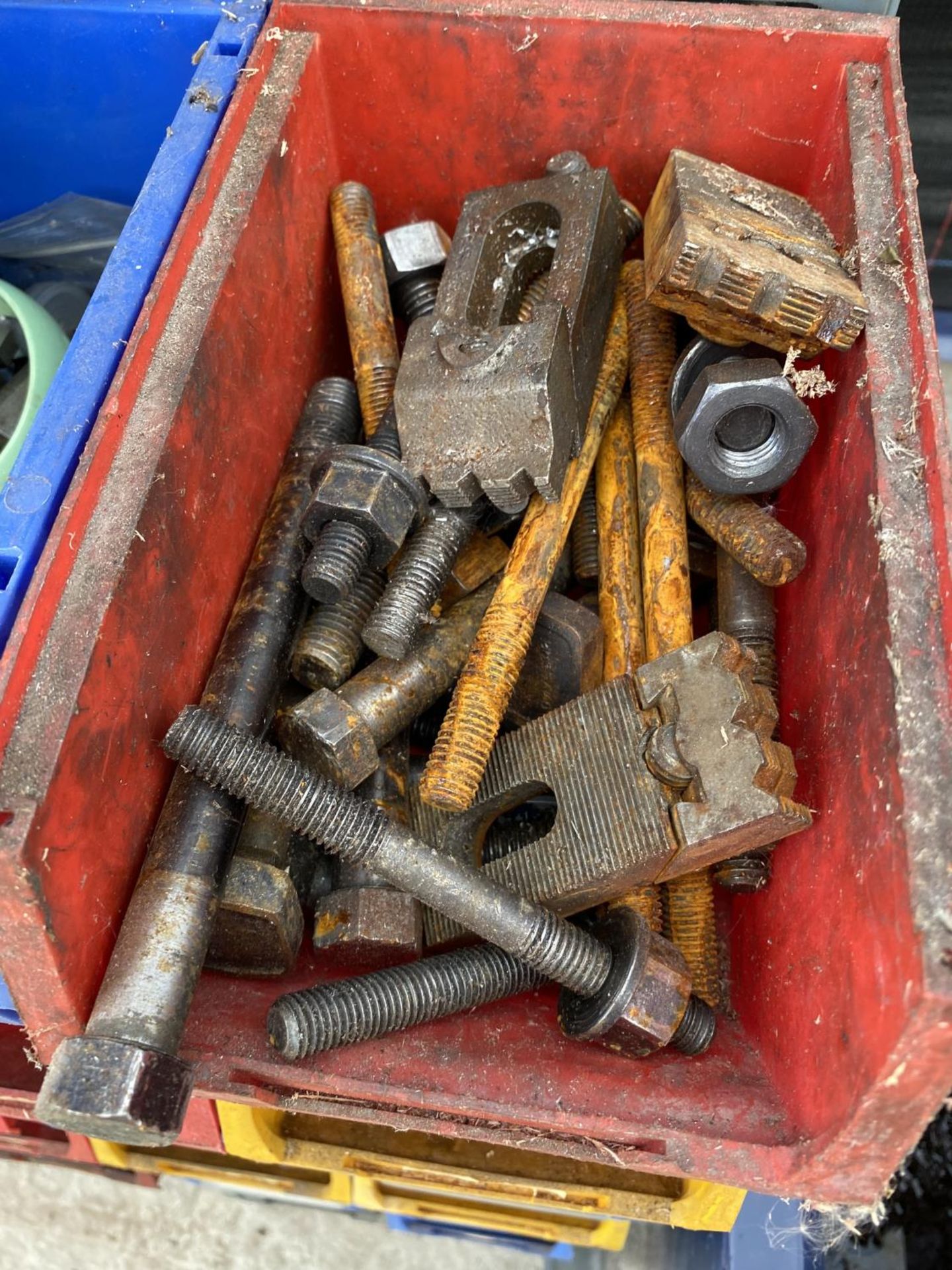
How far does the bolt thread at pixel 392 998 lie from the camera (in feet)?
4.73

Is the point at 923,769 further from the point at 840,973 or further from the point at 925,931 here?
the point at 840,973

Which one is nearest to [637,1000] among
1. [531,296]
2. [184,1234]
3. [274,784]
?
[274,784]

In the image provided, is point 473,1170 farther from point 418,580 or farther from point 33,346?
point 33,346

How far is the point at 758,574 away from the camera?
1760 millimetres

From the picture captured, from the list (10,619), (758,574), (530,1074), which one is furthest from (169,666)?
(758,574)

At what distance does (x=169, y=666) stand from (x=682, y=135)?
147cm

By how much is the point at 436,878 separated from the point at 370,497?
63 centimetres

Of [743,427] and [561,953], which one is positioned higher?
[743,427]

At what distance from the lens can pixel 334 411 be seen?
203 cm

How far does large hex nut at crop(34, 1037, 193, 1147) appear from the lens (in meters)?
1.26

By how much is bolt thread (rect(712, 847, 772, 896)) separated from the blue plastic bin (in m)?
1.14

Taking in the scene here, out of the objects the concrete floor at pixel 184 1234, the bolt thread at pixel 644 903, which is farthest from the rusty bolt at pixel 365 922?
the concrete floor at pixel 184 1234

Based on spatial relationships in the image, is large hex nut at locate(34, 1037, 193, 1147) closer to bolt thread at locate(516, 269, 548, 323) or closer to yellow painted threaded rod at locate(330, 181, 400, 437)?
yellow painted threaded rod at locate(330, 181, 400, 437)

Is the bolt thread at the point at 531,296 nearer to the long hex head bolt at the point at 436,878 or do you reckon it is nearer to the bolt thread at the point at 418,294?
the bolt thread at the point at 418,294
